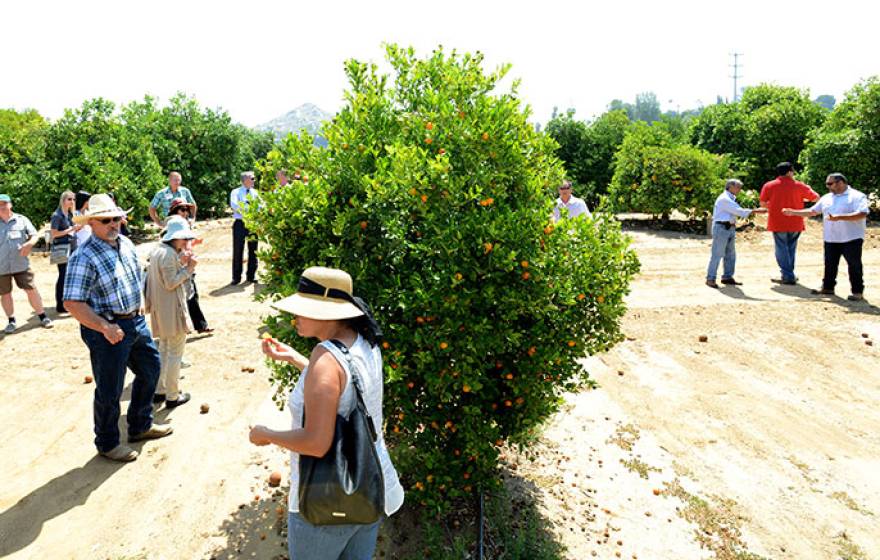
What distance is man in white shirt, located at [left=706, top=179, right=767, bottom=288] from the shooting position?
10289 mm

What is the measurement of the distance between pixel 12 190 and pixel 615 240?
16.3m

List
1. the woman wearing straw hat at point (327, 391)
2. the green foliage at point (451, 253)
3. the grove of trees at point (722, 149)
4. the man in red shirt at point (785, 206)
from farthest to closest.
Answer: the grove of trees at point (722, 149) < the man in red shirt at point (785, 206) < the green foliage at point (451, 253) < the woman wearing straw hat at point (327, 391)

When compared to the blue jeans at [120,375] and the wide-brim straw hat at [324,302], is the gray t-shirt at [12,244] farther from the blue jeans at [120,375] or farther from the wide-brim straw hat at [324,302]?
the wide-brim straw hat at [324,302]

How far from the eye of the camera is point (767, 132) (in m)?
19.7

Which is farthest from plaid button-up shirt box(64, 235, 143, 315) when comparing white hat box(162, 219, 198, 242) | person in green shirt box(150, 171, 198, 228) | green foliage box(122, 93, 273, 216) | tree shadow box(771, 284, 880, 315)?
green foliage box(122, 93, 273, 216)

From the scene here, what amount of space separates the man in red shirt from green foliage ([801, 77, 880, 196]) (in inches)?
263

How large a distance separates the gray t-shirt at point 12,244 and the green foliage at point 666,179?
14042 mm

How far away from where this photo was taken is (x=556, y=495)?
4699 mm

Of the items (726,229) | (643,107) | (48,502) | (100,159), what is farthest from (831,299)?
(643,107)

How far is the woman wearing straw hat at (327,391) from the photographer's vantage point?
2.46 metres

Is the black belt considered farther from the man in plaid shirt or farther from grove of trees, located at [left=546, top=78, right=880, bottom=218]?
grove of trees, located at [left=546, top=78, right=880, bottom=218]

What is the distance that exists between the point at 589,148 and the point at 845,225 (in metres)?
12.5

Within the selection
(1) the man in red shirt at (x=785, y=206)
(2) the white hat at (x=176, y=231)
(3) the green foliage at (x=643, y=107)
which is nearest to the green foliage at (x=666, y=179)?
→ (1) the man in red shirt at (x=785, y=206)

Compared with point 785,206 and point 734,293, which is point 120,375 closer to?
point 734,293
